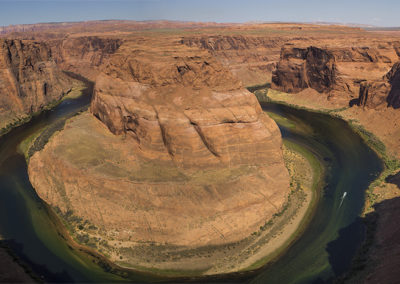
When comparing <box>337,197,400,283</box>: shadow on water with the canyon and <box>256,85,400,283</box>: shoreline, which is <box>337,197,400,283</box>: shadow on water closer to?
<box>256,85,400,283</box>: shoreline

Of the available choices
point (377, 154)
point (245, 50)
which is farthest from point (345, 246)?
point (245, 50)

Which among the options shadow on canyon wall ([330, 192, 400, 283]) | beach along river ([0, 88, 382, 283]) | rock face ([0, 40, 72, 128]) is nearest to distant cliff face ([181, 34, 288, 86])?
rock face ([0, 40, 72, 128])

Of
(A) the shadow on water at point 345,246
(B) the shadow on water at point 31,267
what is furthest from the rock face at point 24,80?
(A) the shadow on water at point 345,246

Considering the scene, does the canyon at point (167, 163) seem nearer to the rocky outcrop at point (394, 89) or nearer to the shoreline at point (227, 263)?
the shoreline at point (227, 263)

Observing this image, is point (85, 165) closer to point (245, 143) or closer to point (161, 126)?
point (161, 126)

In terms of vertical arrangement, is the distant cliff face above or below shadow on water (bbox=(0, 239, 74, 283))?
A: above

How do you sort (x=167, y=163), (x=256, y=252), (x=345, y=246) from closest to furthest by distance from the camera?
(x=256, y=252)
(x=345, y=246)
(x=167, y=163)

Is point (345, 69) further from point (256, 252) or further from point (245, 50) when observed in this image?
point (256, 252)
